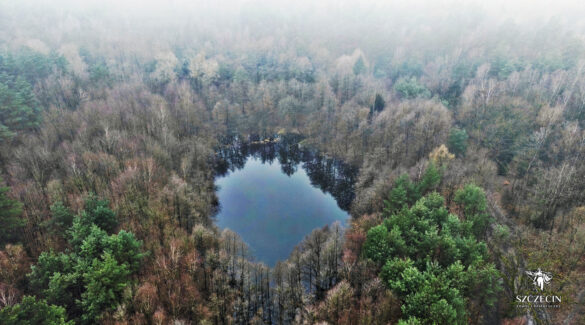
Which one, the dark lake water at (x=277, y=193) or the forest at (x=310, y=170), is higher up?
the forest at (x=310, y=170)

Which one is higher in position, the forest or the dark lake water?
the forest

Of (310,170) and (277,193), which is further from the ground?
(310,170)

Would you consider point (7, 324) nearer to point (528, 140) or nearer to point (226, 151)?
point (226, 151)

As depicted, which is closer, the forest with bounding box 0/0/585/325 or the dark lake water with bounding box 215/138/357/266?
the forest with bounding box 0/0/585/325

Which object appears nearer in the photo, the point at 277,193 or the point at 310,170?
the point at 277,193
